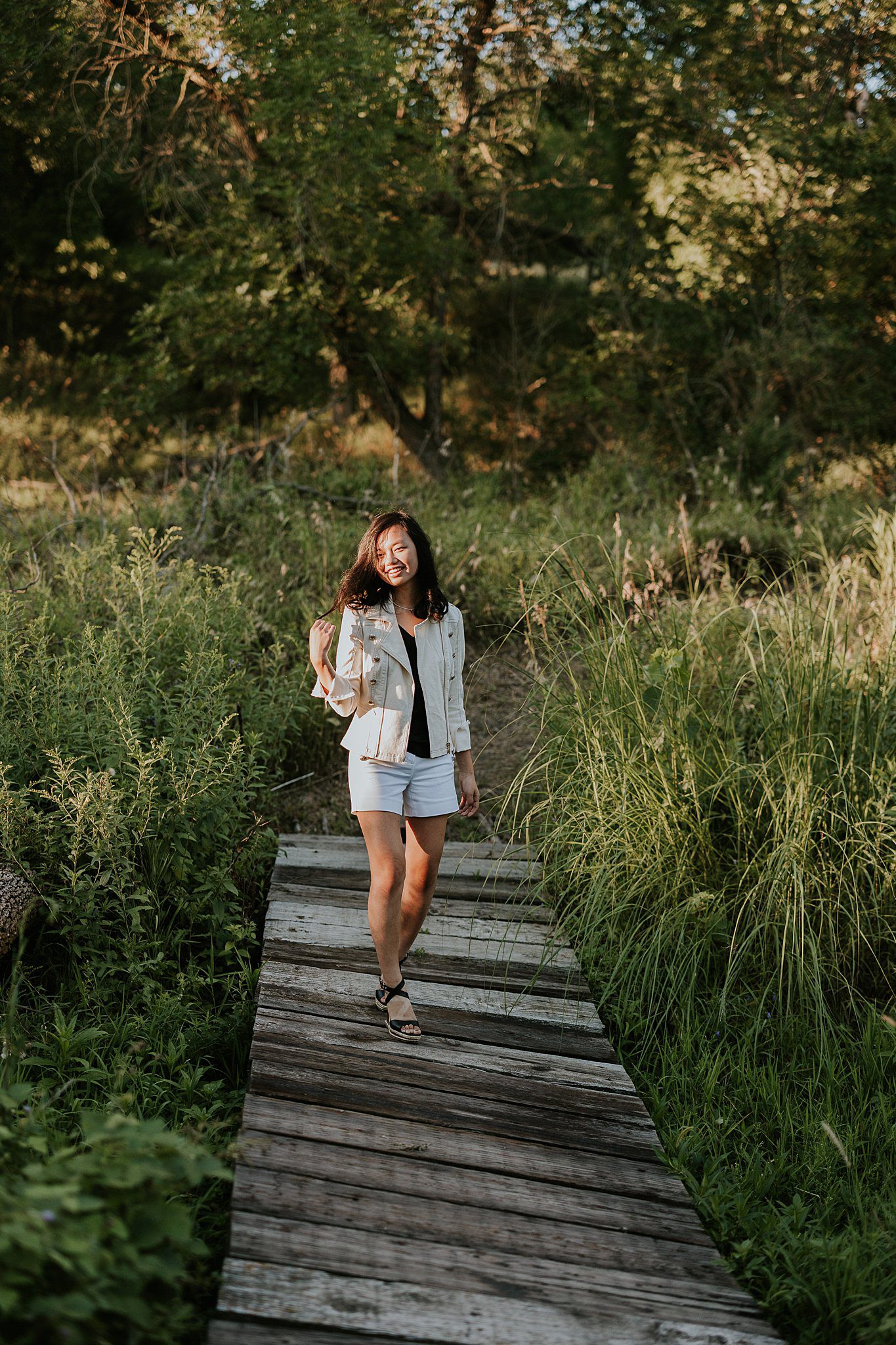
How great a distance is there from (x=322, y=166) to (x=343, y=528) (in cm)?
407

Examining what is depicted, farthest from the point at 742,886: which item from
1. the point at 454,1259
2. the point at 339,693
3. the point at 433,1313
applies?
Result: the point at 433,1313

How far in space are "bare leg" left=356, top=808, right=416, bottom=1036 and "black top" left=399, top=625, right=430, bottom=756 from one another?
0.24 metres

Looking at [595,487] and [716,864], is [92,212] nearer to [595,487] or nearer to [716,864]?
[595,487]

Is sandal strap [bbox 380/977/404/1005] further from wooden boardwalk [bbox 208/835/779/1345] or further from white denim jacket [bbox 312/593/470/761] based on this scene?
white denim jacket [bbox 312/593/470/761]

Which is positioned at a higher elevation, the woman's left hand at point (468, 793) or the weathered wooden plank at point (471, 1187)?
the woman's left hand at point (468, 793)

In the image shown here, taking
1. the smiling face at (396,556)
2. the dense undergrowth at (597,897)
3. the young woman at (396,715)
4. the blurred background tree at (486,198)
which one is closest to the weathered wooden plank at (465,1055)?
the young woman at (396,715)

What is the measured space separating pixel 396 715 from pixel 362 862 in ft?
5.78

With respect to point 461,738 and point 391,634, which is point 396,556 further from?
point 461,738

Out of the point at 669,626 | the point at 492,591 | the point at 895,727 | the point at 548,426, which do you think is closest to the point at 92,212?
the point at 548,426

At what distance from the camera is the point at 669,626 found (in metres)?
5.62

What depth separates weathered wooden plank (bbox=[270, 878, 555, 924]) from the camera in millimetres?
4707

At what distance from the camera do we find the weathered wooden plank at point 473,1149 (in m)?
3.00

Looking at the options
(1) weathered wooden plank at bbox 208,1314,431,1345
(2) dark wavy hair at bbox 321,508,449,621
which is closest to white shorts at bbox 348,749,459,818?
(2) dark wavy hair at bbox 321,508,449,621

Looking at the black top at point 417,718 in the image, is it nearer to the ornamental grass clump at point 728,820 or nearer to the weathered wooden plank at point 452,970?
the ornamental grass clump at point 728,820
